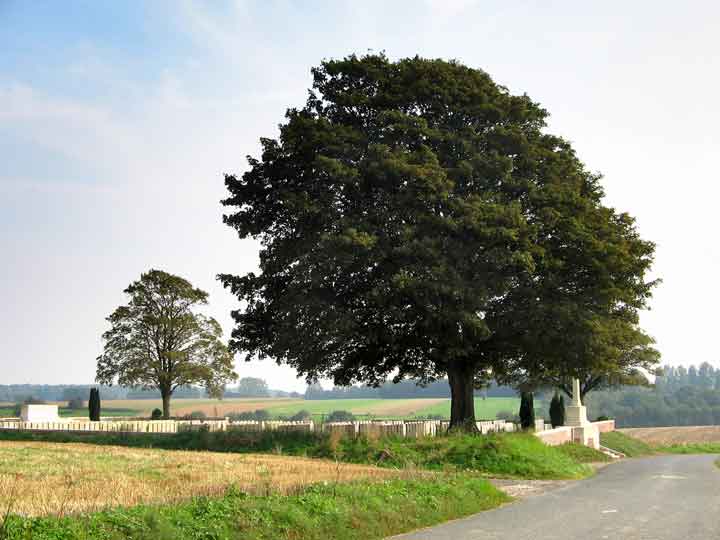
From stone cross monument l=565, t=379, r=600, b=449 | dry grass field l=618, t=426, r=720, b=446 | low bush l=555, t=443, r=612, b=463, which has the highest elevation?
stone cross monument l=565, t=379, r=600, b=449

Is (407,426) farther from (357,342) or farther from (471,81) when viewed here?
(471,81)

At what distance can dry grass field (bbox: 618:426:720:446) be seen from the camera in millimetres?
77188

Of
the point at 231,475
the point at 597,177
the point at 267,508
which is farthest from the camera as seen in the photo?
the point at 597,177

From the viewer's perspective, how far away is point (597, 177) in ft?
133

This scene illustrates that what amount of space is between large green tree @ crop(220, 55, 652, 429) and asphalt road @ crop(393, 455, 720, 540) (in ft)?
35.1

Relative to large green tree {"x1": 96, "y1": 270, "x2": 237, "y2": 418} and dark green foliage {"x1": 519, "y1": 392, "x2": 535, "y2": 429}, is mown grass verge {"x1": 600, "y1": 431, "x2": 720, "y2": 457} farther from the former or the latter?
large green tree {"x1": 96, "y1": 270, "x2": 237, "y2": 418}

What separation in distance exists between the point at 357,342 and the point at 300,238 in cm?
567

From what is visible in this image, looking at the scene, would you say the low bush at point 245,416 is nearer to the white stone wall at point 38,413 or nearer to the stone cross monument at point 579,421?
the white stone wall at point 38,413

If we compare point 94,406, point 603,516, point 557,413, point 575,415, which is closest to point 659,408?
point 557,413

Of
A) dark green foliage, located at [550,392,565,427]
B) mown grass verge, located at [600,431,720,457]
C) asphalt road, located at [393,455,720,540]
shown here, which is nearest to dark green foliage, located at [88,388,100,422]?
dark green foliage, located at [550,392,565,427]

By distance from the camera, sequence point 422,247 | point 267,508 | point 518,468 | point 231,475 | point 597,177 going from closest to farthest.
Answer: point 267,508 → point 231,475 → point 518,468 → point 422,247 → point 597,177

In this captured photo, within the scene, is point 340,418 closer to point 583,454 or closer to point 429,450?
point 583,454

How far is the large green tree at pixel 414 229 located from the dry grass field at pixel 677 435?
43.8 m

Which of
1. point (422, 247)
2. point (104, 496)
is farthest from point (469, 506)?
point (422, 247)
